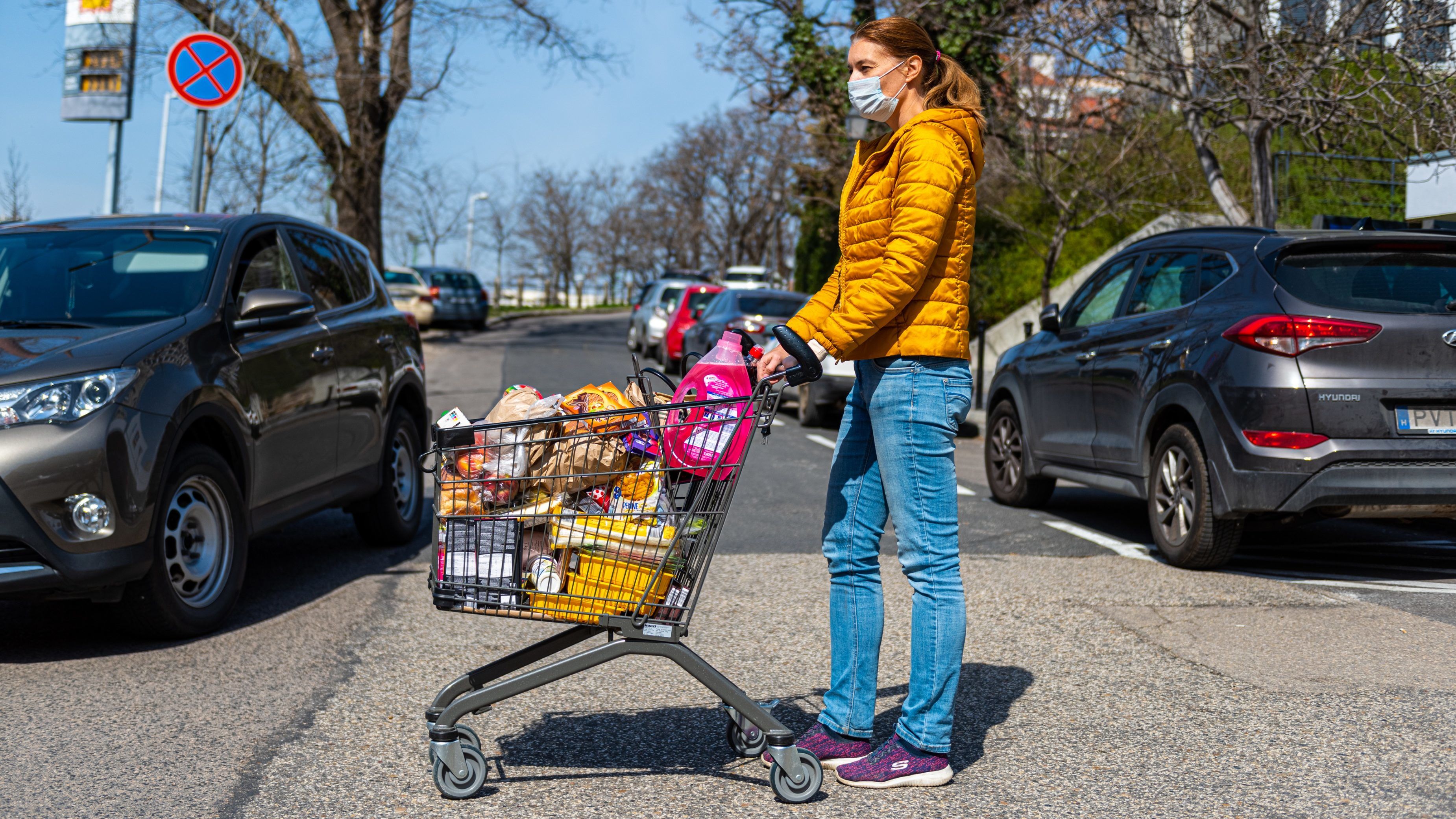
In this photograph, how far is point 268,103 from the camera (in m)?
19.4

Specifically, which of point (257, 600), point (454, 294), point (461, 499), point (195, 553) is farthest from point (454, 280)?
point (461, 499)

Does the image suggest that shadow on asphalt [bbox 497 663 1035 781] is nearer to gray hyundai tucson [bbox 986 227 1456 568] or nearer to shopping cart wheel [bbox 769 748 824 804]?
shopping cart wheel [bbox 769 748 824 804]

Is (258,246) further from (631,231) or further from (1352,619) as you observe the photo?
(631,231)

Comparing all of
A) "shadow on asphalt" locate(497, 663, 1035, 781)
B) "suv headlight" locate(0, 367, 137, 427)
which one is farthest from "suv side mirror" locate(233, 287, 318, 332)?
"shadow on asphalt" locate(497, 663, 1035, 781)

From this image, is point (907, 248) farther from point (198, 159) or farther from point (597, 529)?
point (198, 159)

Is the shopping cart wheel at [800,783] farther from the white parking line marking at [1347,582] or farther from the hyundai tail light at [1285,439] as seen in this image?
the white parking line marking at [1347,582]

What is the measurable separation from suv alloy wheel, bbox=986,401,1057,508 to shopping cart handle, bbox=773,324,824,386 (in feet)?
18.6

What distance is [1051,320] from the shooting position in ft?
26.8

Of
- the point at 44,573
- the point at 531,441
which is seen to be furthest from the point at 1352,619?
the point at 44,573

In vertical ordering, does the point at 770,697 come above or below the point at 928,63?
below

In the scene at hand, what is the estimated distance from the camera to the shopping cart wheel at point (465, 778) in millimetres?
3518

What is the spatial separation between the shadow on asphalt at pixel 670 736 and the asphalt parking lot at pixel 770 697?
14 millimetres

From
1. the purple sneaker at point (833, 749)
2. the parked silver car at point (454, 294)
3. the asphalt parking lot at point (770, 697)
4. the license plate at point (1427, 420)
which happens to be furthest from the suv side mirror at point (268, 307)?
the parked silver car at point (454, 294)

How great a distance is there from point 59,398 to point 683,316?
18.2 metres
